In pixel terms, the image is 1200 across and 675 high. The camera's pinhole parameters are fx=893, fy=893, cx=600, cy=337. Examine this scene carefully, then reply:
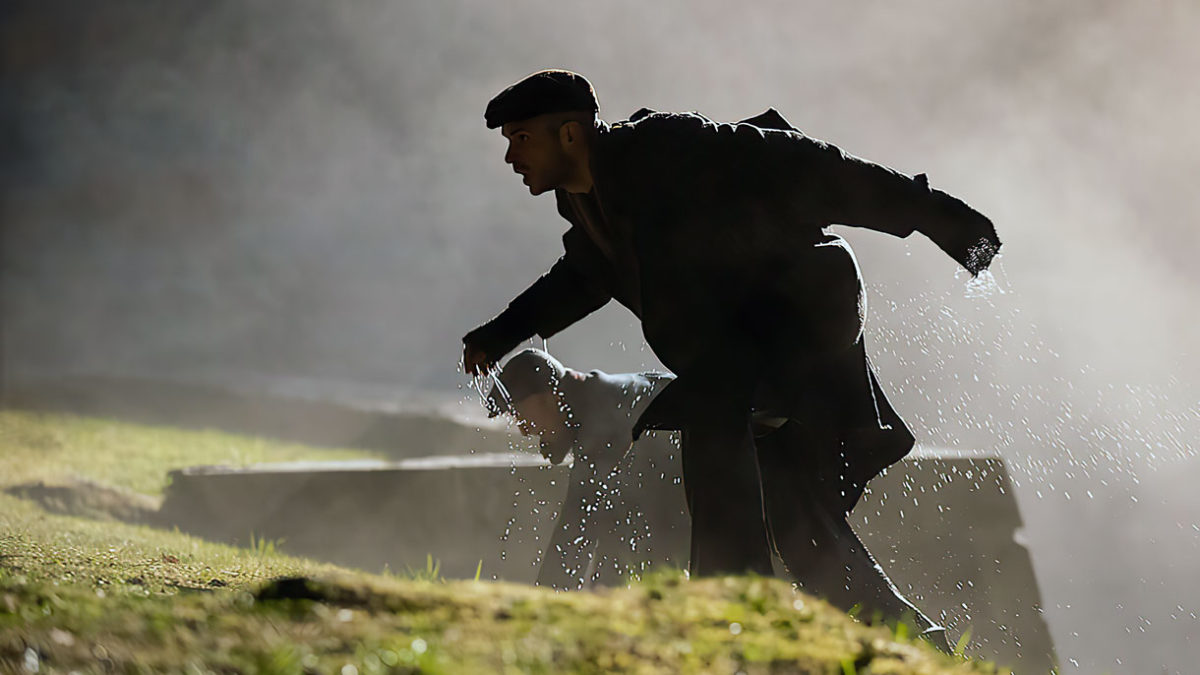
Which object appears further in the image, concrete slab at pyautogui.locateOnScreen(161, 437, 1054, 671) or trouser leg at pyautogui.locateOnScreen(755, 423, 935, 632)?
concrete slab at pyautogui.locateOnScreen(161, 437, 1054, 671)

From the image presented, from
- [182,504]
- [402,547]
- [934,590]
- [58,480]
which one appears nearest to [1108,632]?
[934,590]

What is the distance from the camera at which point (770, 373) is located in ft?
8.13

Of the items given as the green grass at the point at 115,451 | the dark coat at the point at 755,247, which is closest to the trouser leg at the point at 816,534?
the dark coat at the point at 755,247

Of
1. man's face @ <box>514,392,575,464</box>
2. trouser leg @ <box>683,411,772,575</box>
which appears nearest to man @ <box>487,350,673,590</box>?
man's face @ <box>514,392,575,464</box>

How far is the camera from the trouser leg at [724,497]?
7.33 ft

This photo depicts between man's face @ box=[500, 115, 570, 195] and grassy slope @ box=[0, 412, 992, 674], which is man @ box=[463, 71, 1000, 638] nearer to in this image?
man's face @ box=[500, 115, 570, 195]

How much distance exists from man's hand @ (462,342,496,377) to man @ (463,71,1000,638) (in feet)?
2.17

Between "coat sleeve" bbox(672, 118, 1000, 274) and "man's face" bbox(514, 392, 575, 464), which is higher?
"coat sleeve" bbox(672, 118, 1000, 274)

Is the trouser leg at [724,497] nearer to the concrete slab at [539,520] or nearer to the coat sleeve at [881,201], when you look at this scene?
the coat sleeve at [881,201]

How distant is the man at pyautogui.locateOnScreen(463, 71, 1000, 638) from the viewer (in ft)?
7.67

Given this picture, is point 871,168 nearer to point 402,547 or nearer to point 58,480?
point 402,547

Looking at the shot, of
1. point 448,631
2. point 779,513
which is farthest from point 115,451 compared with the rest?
point 448,631

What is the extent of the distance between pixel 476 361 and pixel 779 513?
1.17m

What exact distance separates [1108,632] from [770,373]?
473 inches
